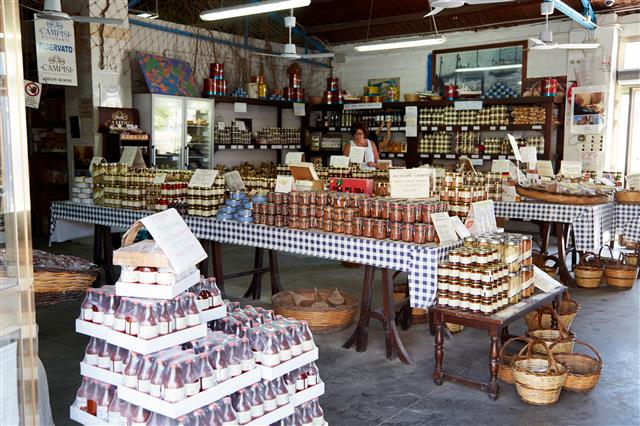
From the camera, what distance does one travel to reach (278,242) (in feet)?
16.9

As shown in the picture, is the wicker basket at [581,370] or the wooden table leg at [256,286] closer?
the wicker basket at [581,370]

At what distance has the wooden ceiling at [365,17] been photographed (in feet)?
37.8

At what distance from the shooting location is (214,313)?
10.2 feet

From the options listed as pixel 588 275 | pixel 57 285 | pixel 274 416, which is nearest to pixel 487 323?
pixel 274 416

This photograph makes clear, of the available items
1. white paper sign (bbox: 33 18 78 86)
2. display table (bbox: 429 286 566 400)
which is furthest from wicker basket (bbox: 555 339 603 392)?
white paper sign (bbox: 33 18 78 86)

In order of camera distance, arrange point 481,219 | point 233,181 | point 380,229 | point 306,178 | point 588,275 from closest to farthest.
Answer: point 380,229, point 481,219, point 306,178, point 233,181, point 588,275

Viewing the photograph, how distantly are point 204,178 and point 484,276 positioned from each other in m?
2.94

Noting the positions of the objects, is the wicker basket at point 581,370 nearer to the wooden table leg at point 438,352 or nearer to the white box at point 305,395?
the wooden table leg at point 438,352

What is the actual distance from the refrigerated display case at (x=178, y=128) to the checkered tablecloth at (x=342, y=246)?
390cm

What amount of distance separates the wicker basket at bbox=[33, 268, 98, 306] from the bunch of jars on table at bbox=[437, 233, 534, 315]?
226 centimetres

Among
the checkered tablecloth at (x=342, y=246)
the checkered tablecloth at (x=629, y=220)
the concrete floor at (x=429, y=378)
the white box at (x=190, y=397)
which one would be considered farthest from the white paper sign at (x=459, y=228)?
the checkered tablecloth at (x=629, y=220)

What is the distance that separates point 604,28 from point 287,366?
34.3 ft

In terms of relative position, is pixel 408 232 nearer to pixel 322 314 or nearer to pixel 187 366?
pixel 322 314

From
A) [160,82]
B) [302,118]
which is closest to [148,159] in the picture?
[160,82]
